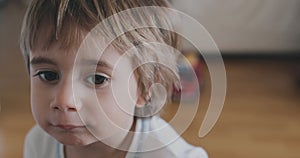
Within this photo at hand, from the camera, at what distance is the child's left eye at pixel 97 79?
1.26 ft

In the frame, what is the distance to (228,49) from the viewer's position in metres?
1.19

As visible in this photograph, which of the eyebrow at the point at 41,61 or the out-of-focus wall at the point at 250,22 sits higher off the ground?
the out-of-focus wall at the point at 250,22

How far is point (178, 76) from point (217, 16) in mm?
696

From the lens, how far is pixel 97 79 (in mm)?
385

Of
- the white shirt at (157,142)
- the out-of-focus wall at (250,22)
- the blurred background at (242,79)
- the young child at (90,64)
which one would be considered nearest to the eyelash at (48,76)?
the young child at (90,64)

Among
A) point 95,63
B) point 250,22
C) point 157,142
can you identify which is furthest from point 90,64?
point 250,22

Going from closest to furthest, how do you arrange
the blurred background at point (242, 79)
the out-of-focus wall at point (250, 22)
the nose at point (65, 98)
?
the nose at point (65, 98) < the blurred background at point (242, 79) < the out-of-focus wall at point (250, 22)

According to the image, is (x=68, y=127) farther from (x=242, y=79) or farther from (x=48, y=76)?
(x=242, y=79)

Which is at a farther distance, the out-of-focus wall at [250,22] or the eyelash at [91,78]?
the out-of-focus wall at [250,22]

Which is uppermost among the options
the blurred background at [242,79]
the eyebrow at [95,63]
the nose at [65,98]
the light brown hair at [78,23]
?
the blurred background at [242,79]

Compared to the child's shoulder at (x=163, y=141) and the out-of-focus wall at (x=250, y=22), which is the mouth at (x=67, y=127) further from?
the out-of-focus wall at (x=250, y=22)

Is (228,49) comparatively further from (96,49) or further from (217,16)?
(96,49)

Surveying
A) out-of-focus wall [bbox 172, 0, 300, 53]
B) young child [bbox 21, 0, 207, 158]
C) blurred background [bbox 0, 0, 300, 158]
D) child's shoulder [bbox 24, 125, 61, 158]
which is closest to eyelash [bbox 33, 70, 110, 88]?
young child [bbox 21, 0, 207, 158]

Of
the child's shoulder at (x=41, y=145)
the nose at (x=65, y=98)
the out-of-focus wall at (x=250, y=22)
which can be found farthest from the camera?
the out-of-focus wall at (x=250, y=22)
